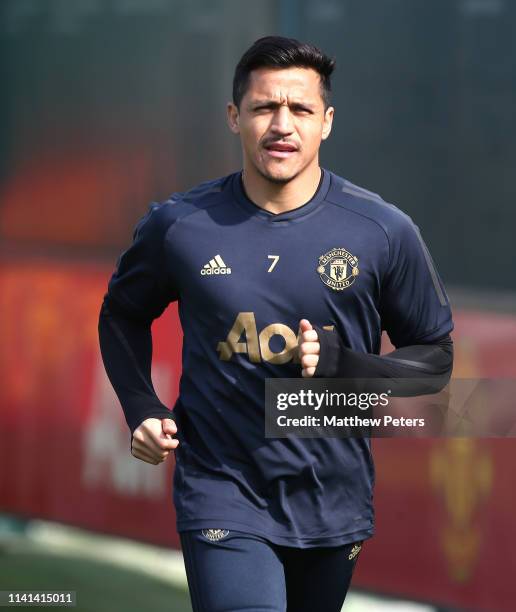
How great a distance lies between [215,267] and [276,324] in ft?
0.79

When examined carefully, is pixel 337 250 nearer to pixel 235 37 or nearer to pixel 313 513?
pixel 313 513

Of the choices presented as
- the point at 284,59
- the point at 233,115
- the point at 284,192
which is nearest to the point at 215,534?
the point at 284,192

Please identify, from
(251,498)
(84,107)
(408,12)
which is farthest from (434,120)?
(251,498)

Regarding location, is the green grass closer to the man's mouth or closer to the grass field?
the grass field

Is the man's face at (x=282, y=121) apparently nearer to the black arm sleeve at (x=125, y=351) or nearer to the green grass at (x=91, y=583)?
the black arm sleeve at (x=125, y=351)

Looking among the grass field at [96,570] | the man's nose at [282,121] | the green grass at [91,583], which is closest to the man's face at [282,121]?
the man's nose at [282,121]

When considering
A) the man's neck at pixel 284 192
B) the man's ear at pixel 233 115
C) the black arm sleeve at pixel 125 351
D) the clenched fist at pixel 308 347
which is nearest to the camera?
the clenched fist at pixel 308 347

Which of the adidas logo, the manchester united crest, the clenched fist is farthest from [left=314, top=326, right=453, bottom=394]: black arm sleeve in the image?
the adidas logo

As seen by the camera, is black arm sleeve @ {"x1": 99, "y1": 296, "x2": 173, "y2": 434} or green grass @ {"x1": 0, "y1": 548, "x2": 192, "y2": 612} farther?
green grass @ {"x1": 0, "y1": 548, "x2": 192, "y2": 612}

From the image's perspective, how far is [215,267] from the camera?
4.30 meters

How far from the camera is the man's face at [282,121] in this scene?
425cm

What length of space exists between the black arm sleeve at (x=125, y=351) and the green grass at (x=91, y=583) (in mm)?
2968

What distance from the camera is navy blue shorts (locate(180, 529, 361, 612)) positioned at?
412cm

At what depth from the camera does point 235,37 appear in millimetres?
7598
